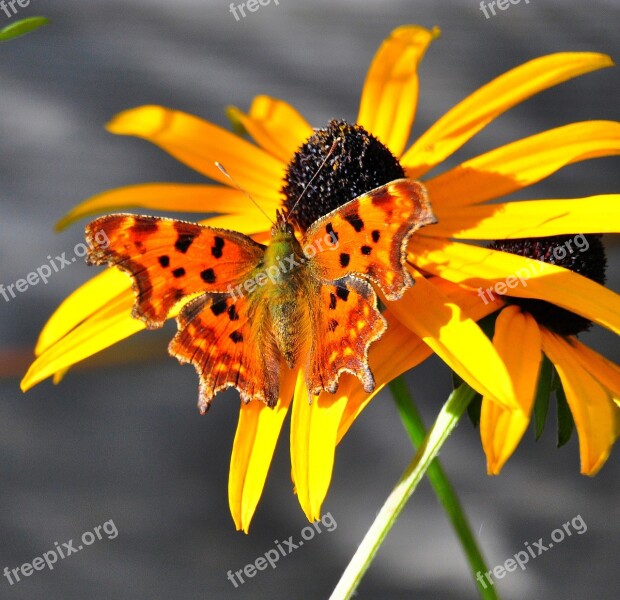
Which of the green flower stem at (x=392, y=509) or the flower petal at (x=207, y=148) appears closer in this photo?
the green flower stem at (x=392, y=509)

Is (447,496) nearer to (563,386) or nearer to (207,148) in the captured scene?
(563,386)

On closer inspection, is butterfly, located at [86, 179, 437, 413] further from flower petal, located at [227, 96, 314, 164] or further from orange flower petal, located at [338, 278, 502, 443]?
flower petal, located at [227, 96, 314, 164]

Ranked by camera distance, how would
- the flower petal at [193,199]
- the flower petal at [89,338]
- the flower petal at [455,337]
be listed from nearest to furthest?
the flower petal at [455,337]
the flower petal at [89,338]
the flower petal at [193,199]

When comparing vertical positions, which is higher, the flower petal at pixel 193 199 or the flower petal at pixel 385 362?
the flower petal at pixel 193 199


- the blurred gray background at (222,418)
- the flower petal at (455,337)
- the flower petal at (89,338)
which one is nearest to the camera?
the flower petal at (455,337)

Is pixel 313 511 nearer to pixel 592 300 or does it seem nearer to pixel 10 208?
pixel 592 300

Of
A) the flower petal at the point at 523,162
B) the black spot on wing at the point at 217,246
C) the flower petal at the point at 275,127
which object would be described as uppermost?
the flower petal at the point at 275,127

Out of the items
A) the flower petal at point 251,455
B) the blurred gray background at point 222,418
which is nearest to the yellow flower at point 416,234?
the flower petal at point 251,455

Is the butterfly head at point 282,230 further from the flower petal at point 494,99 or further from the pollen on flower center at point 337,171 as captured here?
the flower petal at point 494,99
